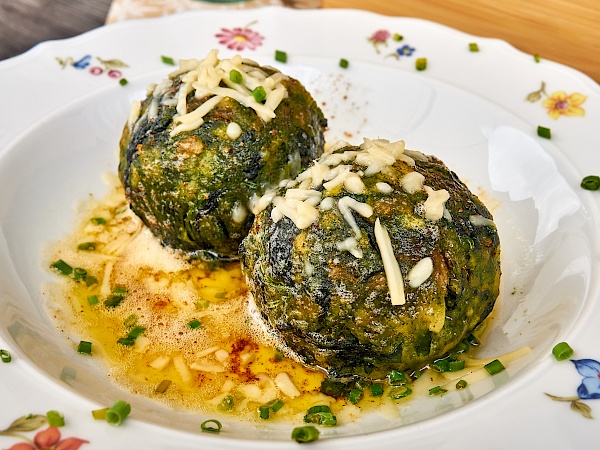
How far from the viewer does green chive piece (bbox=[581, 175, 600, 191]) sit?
3.06 meters

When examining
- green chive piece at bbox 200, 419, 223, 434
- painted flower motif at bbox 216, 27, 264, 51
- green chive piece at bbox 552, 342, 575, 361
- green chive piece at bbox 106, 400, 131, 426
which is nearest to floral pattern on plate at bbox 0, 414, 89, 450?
green chive piece at bbox 106, 400, 131, 426

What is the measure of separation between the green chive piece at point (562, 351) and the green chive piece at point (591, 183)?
967mm

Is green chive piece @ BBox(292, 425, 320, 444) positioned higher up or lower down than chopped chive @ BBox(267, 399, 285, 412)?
higher up

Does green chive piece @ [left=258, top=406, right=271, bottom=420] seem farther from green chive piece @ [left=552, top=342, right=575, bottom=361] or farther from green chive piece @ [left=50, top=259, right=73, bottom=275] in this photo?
green chive piece @ [left=50, top=259, right=73, bottom=275]

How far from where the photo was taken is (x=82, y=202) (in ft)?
12.3

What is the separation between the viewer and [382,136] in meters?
3.99

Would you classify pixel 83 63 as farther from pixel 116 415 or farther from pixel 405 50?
pixel 116 415

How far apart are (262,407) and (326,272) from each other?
0.61 m

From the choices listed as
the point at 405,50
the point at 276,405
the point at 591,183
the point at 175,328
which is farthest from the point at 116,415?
the point at 405,50

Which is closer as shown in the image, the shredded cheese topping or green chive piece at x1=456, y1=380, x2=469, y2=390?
green chive piece at x1=456, y1=380, x2=469, y2=390

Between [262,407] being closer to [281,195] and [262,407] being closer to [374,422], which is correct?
[374,422]

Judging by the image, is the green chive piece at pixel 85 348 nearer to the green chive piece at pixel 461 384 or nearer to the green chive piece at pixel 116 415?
the green chive piece at pixel 116 415

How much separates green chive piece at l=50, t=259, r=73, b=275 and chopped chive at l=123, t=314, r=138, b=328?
1.38 ft

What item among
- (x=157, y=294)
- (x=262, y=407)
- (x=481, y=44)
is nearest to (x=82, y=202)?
(x=157, y=294)
